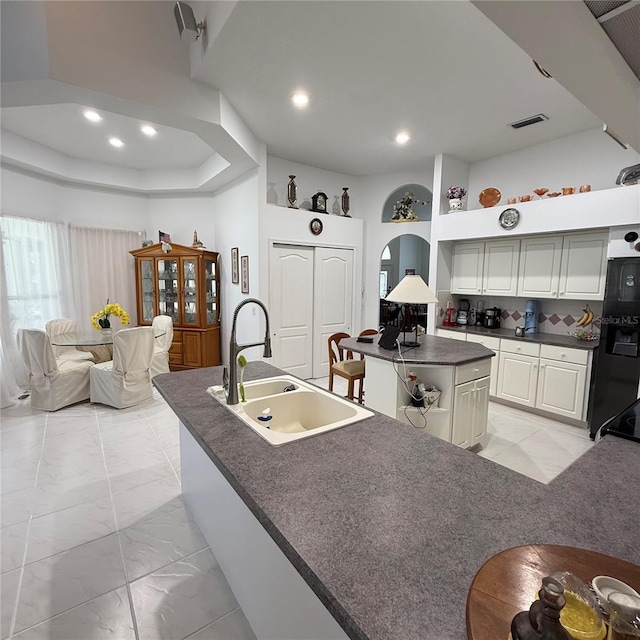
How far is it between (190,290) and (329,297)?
2.12 meters

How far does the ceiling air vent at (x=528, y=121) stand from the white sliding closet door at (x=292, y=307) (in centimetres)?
269

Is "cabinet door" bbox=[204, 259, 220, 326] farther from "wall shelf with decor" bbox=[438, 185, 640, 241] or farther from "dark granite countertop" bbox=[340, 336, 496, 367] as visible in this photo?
"wall shelf with decor" bbox=[438, 185, 640, 241]

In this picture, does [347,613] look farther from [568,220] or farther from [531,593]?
[568,220]

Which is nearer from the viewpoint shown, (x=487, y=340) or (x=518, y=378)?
(x=518, y=378)

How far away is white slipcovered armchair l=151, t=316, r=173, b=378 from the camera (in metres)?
4.60

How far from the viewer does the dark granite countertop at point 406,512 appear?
2.19 feet

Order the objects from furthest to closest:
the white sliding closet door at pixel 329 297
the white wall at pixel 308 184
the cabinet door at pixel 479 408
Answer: the white sliding closet door at pixel 329 297 → the white wall at pixel 308 184 → the cabinet door at pixel 479 408

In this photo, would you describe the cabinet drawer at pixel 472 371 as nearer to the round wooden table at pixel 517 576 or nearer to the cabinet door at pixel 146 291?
the round wooden table at pixel 517 576

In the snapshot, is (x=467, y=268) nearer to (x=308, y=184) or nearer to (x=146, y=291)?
(x=308, y=184)

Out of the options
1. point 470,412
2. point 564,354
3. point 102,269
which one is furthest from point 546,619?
point 102,269

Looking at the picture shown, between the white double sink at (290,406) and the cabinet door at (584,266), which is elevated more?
the cabinet door at (584,266)

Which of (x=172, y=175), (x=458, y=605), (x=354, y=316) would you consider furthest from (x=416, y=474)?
(x=172, y=175)

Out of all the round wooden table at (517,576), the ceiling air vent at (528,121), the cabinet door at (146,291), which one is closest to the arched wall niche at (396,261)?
the ceiling air vent at (528,121)

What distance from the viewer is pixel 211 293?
5.42 m
